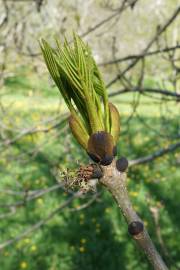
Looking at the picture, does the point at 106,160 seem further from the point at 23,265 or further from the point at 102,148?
the point at 23,265

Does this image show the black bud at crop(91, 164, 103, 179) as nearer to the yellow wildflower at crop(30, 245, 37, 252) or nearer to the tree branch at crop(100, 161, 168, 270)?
the tree branch at crop(100, 161, 168, 270)

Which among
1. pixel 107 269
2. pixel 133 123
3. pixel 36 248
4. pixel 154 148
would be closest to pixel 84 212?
pixel 36 248

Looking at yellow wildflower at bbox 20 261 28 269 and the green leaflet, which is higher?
the green leaflet

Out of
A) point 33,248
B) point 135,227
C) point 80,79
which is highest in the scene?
Answer: point 80,79

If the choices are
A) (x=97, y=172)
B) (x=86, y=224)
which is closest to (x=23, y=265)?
(x=86, y=224)

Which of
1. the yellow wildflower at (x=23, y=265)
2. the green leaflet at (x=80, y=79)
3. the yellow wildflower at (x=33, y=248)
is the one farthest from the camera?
the yellow wildflower at (x=33, y=248)

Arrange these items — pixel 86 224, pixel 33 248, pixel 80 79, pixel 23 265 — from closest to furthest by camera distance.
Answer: pixel 80 79 → pixel 23 265 → pixel 33 248 → pixel 86 224

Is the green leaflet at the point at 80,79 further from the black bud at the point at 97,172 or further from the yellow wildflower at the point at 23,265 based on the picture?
the yellow wildflower at the point at 23,265

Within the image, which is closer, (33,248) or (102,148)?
(102,148)

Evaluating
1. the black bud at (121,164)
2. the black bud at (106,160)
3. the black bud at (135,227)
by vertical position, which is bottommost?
the black bud at (135,227)

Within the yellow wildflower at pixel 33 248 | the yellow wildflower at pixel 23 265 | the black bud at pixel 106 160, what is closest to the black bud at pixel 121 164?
the black bud at pixel 106 160

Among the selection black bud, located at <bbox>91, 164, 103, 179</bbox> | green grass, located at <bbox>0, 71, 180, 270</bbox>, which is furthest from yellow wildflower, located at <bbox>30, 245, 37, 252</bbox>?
black bud, located at <bbox>91, 164, 103, 179</bbox>
